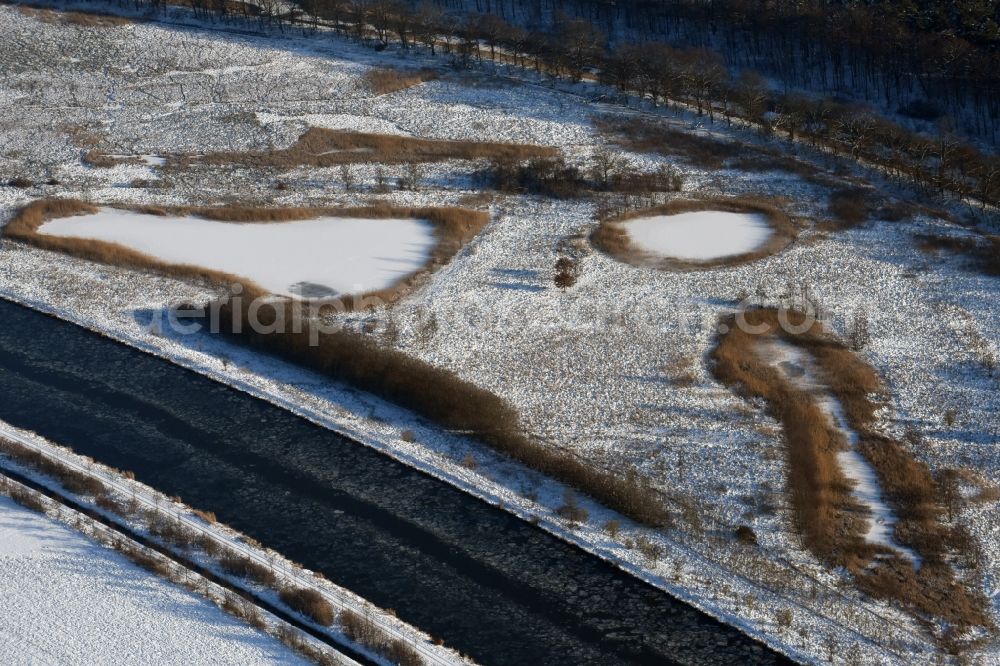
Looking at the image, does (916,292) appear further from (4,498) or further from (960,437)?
(4,498)

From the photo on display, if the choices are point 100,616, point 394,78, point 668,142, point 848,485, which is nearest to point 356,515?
point 100,616

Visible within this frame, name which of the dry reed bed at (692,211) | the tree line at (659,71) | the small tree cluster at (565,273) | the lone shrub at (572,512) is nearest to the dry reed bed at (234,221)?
the small tree cluster at (565,273)

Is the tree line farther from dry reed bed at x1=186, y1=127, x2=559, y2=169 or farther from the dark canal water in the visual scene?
the dark canal water

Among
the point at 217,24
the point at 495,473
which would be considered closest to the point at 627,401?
the point at 495,473

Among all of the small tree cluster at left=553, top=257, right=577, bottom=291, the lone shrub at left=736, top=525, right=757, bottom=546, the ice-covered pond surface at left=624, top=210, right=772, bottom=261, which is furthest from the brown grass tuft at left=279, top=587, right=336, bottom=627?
the ice-covered pond surface at left=624, top=210, right=772, bottom=261

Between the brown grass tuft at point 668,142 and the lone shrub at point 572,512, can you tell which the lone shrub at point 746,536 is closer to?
the lone shrub at point 572,512

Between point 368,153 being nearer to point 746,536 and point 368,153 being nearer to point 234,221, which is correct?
point 234,221
